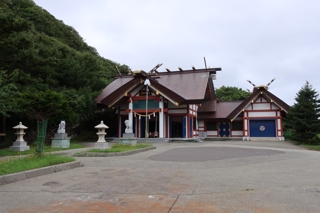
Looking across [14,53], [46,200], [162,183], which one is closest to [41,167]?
[46,200]

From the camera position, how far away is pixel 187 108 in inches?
982

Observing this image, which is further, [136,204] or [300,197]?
[300,197]

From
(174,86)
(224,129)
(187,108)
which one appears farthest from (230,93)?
(187,108)

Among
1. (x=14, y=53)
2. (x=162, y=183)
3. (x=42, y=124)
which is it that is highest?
(x=14, y=53)

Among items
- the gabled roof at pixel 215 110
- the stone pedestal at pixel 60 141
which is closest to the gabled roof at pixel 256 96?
the gabled roof at pixel 215 110

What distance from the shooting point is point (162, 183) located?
19.8 ft

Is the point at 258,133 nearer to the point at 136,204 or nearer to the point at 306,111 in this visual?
the point at 306,111

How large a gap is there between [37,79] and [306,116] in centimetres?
2041

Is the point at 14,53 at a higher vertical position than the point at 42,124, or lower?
higher

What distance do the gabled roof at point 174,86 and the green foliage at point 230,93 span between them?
1858 centimetres

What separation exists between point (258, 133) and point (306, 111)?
7.49 m

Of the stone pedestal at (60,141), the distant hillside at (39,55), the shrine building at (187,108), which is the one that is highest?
the distant hillside at (39,55)

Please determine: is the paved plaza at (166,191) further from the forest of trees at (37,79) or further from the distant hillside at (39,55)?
the distant hillside at (39,55)

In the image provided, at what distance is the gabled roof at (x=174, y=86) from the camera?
77.2 ft
